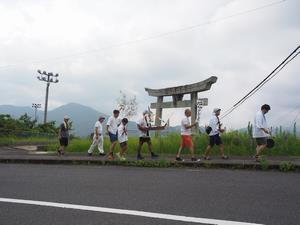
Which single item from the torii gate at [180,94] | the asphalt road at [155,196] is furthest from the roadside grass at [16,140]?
the asphalt road at [155,196]

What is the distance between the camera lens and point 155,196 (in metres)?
5.68

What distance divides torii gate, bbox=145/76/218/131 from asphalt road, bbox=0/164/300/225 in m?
7.42

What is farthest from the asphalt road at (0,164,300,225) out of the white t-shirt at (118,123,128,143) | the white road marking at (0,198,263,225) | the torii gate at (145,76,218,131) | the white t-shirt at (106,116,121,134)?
the torii gate at (145,76,218,131)

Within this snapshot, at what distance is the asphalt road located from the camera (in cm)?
444

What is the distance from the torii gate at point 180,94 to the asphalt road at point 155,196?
7423 millimetres

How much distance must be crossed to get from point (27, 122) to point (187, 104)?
20.7m

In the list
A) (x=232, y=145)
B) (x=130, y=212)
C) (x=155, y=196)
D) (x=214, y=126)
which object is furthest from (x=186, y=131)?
(x=130, y=212)

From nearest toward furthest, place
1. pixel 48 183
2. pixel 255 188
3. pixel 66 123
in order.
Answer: pixel 255 188, pixel 48 183, pixel 66 123

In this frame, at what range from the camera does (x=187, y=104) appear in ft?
54.5

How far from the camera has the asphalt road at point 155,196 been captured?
4.44 m

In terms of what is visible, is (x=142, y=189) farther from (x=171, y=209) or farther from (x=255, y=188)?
(x=255, y=188)

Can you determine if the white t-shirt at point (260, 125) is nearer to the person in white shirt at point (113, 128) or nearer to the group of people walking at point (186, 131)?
the group of people walking at point (186, 131)

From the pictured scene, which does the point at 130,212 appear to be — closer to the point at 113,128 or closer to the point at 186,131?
the point at 186,131

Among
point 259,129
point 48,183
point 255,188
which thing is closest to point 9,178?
point 48,183
